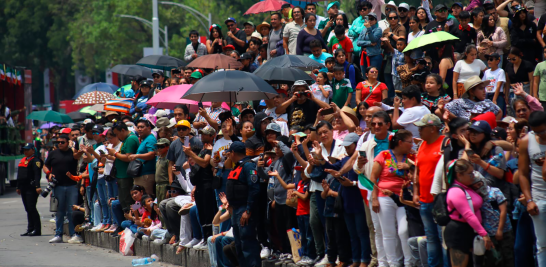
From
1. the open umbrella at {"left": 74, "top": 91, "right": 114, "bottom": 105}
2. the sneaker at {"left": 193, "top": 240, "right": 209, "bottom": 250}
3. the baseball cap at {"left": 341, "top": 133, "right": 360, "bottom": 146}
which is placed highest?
the open umbrella at {"left": 74, "top": 91, "right": 114, "bottom": 105}

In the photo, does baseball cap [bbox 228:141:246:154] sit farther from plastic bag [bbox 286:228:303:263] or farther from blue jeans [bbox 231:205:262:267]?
plastic bag [bbox 286:228:303:263]

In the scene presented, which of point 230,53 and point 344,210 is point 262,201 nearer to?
point 344,210

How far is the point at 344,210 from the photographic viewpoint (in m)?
9.02

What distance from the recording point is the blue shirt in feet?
44.5

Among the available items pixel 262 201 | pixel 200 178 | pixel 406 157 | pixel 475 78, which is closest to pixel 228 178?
pixel 262 201

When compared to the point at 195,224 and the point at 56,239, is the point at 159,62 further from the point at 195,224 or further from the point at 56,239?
the point at 195,224

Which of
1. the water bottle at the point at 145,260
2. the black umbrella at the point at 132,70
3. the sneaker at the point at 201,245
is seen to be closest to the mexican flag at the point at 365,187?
the sneaker at the point at 201,245

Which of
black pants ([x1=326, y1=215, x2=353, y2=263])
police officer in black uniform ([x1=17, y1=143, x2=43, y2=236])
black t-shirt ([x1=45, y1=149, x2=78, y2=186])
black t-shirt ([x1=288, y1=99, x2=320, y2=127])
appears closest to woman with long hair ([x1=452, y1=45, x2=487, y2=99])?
black t-shirt ([x1=288, y1=99, x2=320, y2=127])

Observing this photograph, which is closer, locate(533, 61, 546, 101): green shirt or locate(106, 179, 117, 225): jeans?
locate(533, 61, 546, 101): green shirt

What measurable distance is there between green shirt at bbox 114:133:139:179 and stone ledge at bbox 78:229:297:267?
1360 mm

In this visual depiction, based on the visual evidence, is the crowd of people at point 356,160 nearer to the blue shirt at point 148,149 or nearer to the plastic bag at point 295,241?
the blue shirt at point 148,149

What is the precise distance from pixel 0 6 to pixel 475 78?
57.9 metres

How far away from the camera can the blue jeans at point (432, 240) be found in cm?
763

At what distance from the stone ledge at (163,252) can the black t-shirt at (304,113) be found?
104 inches
